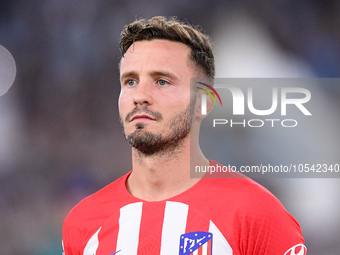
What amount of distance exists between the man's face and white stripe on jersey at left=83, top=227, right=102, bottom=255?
0.52m

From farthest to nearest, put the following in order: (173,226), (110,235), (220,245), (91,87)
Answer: (91,87) → (110,235) → (173,226) → (220,245)

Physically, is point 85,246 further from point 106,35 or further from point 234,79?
point 106,35

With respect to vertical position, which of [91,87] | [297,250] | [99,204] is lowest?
[297,250]

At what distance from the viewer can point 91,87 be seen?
4.09 m

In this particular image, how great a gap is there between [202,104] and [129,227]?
2.36ft

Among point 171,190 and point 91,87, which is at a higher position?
point 91,87

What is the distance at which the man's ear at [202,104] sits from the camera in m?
2.30

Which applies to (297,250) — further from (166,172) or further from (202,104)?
(202,104)

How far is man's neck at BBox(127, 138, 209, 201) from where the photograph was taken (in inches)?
87.7

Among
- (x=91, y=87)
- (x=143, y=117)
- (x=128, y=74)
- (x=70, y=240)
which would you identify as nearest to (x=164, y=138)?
(x=143, y=117)

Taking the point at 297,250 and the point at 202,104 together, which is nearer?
the point at 297,250

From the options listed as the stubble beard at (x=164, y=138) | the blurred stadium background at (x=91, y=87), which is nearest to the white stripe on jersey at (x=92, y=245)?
the stubble beard at (x=164, y=138)

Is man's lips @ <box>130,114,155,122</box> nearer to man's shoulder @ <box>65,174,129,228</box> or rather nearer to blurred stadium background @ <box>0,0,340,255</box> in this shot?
man's shoulder @ <box>65,174,129,228</box>

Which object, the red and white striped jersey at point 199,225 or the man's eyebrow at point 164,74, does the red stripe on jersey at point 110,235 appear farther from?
the man's eyebrow at point 164,74
